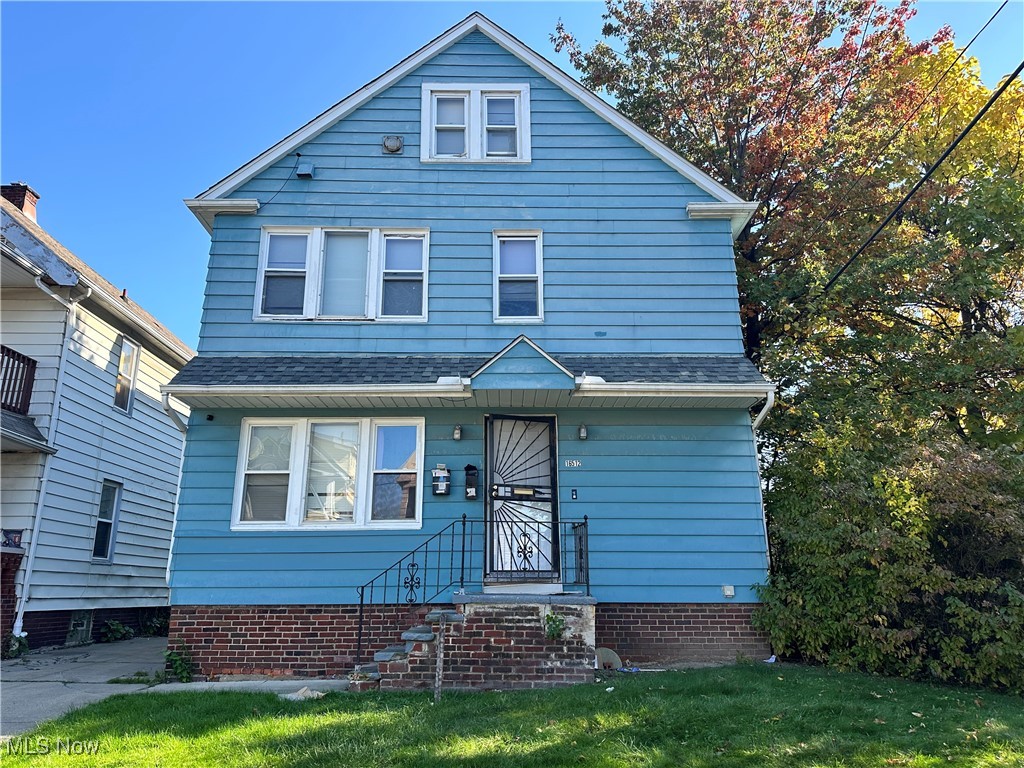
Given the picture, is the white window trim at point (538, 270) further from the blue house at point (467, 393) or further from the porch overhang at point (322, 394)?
the porch overhang at point (322, 394)

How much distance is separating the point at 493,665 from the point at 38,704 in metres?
4.29

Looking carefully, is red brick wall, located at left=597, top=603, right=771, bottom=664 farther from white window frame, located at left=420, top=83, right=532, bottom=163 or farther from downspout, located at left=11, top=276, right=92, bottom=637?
downspout, located at left=11, top=276, right=92, bottom=637

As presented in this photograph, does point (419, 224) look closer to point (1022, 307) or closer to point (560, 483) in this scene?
point (560, 483)

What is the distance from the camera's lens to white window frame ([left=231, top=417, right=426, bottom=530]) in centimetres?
923

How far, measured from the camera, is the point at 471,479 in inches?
369

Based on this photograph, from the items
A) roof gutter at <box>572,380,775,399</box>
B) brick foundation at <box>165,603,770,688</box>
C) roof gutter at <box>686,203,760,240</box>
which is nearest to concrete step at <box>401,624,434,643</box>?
brick foundation at <box>165,603,770,688</box>

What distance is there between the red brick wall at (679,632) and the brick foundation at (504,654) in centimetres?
151

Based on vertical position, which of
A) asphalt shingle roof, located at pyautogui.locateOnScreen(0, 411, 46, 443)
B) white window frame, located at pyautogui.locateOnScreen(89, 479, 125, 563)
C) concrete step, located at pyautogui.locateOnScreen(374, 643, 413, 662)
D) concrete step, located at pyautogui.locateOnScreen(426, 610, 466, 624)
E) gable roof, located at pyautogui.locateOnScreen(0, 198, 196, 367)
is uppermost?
gable roof, located at pyautogui.locateOnScreen(0, 198, 196, 367)

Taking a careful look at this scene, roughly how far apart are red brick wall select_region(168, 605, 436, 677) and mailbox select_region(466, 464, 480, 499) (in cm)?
150

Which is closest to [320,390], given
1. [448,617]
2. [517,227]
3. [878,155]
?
[448,617]

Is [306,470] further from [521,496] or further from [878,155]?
[878,155]

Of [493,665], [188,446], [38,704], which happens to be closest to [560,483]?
[493,665]

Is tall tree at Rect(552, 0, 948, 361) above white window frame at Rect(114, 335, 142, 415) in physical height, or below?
above
